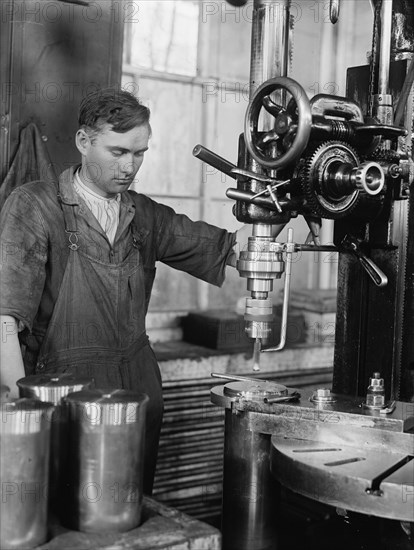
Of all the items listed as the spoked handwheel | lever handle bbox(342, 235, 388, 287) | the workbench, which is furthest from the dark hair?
the workbench

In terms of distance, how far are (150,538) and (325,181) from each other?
0.86 meters

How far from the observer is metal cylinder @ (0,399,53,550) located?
4.09ft

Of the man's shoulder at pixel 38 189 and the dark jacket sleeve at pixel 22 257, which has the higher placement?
the man's shoulder at pixel 38 189

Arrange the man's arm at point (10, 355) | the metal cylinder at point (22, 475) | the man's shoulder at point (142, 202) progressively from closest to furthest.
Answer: the metal cylinder at point (22, 475) → the man's arm at point (10, 355) → the man's shoulder at point (142, 202)

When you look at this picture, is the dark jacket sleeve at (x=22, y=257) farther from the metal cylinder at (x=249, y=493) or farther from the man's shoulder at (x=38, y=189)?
the metal cylinder at (x=249, y=493)

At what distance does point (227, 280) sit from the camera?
3793 mm

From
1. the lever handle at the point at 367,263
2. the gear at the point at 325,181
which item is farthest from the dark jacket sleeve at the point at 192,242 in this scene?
the gear at the point at 325,181

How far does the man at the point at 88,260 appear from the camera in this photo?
2.10 metres

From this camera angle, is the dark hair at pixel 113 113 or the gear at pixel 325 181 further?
the dark hair at pixel 113 113

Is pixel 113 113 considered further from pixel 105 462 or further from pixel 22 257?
pixel 105 462

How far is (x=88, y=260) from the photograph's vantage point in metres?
2.20

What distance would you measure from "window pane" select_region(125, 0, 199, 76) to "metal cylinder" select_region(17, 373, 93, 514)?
7.49ft

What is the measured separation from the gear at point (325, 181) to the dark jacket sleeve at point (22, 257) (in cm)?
79

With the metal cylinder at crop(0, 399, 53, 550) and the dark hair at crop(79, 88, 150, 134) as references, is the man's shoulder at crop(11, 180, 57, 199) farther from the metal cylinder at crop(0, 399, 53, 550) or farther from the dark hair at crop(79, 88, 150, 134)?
the metal cylinder at crop(0, 399, 53, 550)
